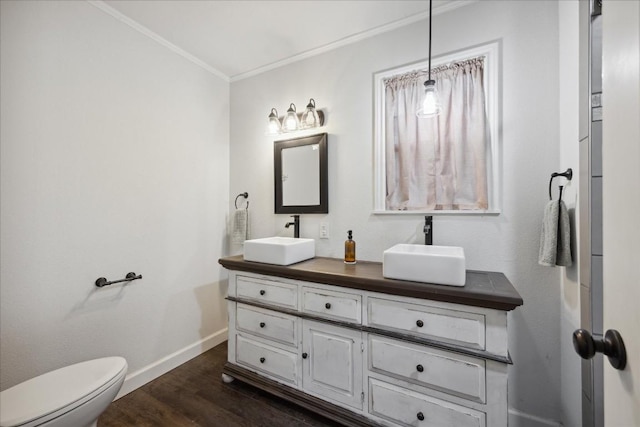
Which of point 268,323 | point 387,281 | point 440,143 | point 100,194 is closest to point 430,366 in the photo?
point 387,281

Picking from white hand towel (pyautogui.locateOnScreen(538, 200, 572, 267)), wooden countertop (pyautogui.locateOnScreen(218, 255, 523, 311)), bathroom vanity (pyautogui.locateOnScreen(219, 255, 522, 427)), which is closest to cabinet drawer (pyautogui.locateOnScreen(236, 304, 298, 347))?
bathroom vanity (pyautogui.locateOnScreen(219, 255, 522, 427))

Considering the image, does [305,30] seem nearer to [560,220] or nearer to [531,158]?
[531,158]

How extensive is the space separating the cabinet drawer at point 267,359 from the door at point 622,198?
4.73ft

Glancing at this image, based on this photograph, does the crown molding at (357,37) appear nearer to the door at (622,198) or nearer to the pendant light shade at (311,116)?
the pendant light shade at (311,116)

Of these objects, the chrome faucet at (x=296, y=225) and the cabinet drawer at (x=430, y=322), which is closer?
the cabinet drawer at (x=430, y=322)

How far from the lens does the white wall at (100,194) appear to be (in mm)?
1388

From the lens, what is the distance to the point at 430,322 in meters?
1.27

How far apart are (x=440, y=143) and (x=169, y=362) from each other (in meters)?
2.53

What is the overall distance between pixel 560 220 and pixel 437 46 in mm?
1255

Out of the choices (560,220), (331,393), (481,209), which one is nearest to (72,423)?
(331,393)

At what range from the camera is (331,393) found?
1523 mm

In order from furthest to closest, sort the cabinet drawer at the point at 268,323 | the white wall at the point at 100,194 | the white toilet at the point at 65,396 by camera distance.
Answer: the cabinet drawer at the point at 268,323 → the white wall at the point at 100,194 → the white toilet at the point at 65,396

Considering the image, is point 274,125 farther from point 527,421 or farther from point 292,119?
point 527,421

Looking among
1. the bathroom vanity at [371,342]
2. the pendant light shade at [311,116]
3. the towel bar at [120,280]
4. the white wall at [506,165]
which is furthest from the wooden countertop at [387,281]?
the pendant light shade at [311,116]
